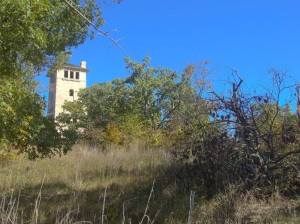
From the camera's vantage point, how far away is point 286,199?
22.1 ft

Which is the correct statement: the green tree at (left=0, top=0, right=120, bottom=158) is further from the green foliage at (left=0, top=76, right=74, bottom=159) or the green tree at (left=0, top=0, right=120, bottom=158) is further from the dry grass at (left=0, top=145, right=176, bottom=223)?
the dry grass at (left=0, top=145, right=176, bottom=223)

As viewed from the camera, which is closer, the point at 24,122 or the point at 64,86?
the point at 24,122

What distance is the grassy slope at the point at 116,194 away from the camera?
6.22 meters

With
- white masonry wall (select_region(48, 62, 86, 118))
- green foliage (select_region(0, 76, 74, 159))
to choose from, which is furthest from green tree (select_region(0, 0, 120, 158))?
white masonry wall (select_region(48, 62, 86, 118))

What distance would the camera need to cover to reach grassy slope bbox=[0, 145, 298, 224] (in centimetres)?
622

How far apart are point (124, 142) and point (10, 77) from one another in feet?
37.0

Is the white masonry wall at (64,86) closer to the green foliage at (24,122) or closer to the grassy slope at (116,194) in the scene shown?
the grassy slope at (116,194)

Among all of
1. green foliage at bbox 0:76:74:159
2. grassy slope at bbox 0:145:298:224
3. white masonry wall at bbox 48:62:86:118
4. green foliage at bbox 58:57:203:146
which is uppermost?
white masonry wall at bbox 48:62:86:118

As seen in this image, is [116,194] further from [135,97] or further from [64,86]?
[64,86]

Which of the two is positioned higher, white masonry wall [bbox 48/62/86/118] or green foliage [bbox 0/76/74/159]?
white masonry wall [bbox 48/62/86/118]

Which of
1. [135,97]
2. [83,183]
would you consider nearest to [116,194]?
[83,183]

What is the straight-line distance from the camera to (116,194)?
8141mm

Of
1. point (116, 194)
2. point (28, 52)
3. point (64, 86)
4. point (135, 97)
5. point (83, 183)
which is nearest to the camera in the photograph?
point (28, 52)

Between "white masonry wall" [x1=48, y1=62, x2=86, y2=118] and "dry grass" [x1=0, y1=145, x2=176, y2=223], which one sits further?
"white masonry wall" [x1=48, y1=62, x2=86, y2=118]
